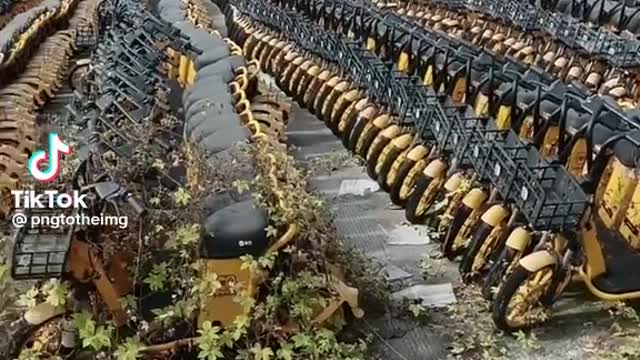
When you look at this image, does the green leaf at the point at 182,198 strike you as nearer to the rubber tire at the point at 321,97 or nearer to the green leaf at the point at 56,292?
the green leaf at the point at 56,292

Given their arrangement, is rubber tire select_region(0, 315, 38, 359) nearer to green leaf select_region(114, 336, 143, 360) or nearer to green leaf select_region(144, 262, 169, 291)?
green leaf select_region(114, 336, 143, 360)

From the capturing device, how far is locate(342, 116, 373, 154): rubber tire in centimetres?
747

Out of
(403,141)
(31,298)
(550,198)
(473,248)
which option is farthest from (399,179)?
(31,298)

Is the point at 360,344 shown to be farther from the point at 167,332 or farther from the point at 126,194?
the point at 126,194

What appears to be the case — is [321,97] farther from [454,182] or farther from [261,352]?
[261,352]

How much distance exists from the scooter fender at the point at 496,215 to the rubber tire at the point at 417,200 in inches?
34.8

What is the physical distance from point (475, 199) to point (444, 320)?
0.80 m

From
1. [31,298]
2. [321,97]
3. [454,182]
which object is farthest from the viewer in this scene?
[321,97]

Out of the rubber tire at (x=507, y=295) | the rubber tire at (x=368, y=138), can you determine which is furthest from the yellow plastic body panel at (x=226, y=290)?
the rubber tire at (x=368, y=138)

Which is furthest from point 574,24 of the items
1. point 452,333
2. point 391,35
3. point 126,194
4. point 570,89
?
point 126,194

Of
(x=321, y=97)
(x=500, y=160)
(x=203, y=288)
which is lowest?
(x=321, y=97)

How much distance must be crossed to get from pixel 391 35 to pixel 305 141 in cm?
130

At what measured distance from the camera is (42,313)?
3.99 metres

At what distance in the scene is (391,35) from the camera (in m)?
8.13
